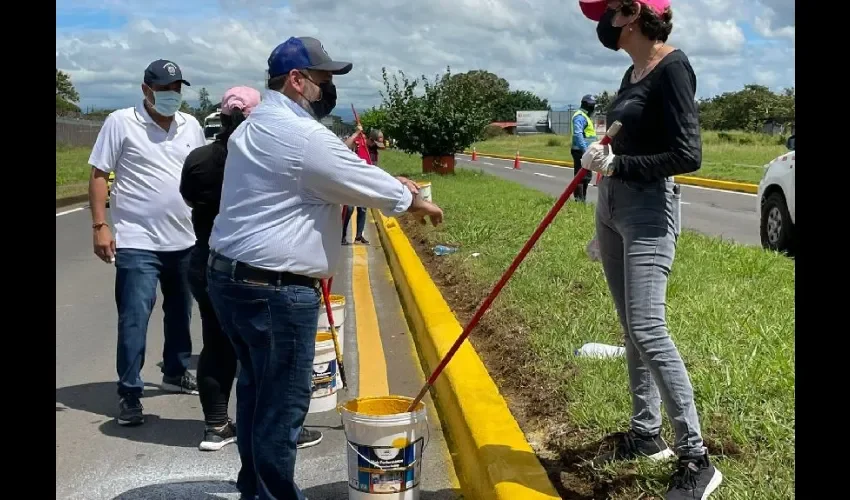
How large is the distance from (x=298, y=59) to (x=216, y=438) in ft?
7.40

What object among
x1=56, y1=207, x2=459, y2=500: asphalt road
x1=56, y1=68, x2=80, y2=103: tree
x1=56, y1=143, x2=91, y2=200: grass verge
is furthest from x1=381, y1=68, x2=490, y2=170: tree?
x1=56, y1=68, x2=80, y2=103: tree

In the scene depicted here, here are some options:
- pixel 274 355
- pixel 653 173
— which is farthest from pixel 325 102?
pixel 653 173

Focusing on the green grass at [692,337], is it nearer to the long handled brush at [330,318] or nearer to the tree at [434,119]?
the long handled brush at [330,318]

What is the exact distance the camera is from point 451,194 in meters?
16.7

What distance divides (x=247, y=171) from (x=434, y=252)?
683 cm

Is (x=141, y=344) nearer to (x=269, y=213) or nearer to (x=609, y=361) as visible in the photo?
(x=269, y=213)

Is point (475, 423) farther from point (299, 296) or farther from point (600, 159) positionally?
point (600, 159)

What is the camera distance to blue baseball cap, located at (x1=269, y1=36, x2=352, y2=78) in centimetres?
345

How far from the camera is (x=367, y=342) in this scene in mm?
7012
